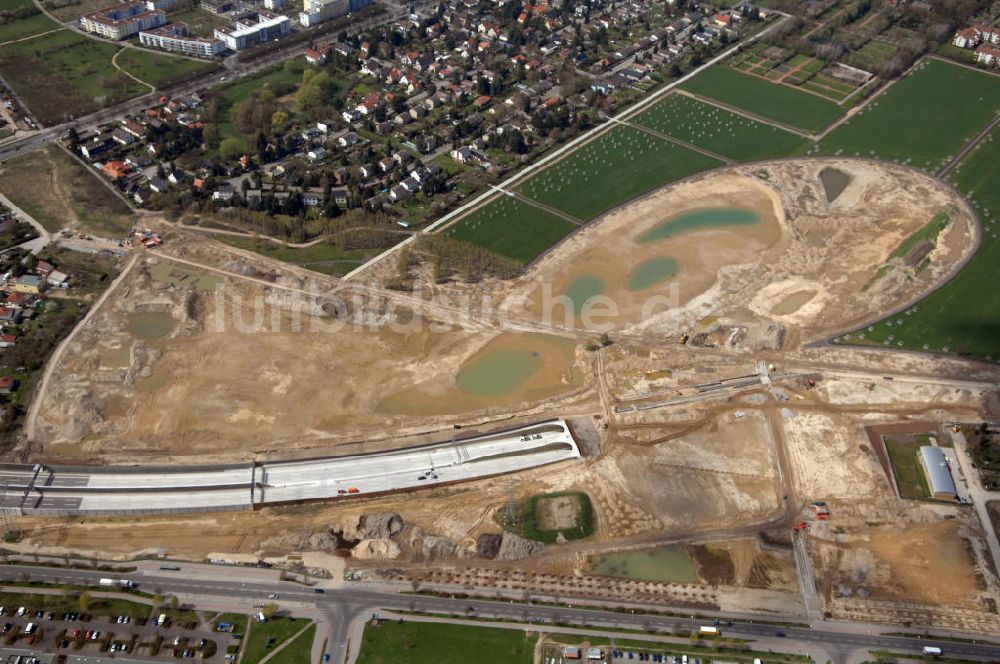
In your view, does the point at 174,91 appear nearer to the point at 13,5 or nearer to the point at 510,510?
the point at 13,5

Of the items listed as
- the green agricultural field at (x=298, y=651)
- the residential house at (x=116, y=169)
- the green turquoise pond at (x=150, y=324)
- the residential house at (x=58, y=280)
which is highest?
the residential house at (x=116, y=169)

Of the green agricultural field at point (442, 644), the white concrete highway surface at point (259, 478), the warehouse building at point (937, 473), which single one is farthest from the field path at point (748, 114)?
the green agricultural field at point (442, 644)

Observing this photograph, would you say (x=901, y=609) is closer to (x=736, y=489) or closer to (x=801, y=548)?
(x=801, y=548)

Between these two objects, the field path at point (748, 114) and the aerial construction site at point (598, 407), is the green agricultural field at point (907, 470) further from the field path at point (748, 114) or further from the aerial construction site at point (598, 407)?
the field path at point (748, 114)

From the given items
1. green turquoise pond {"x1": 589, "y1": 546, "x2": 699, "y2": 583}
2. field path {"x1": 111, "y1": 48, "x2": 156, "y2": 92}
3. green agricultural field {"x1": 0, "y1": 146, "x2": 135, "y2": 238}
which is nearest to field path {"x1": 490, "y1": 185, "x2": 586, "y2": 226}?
green turquoise pond {"x1": 589, "y1": 546, "x2": 699, "y2": 583}

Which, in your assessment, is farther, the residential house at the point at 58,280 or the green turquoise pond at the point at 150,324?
the residential house at the point at 58,280

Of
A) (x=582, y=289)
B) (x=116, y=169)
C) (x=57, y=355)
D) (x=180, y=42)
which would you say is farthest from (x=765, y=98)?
(x=57, y=355)
